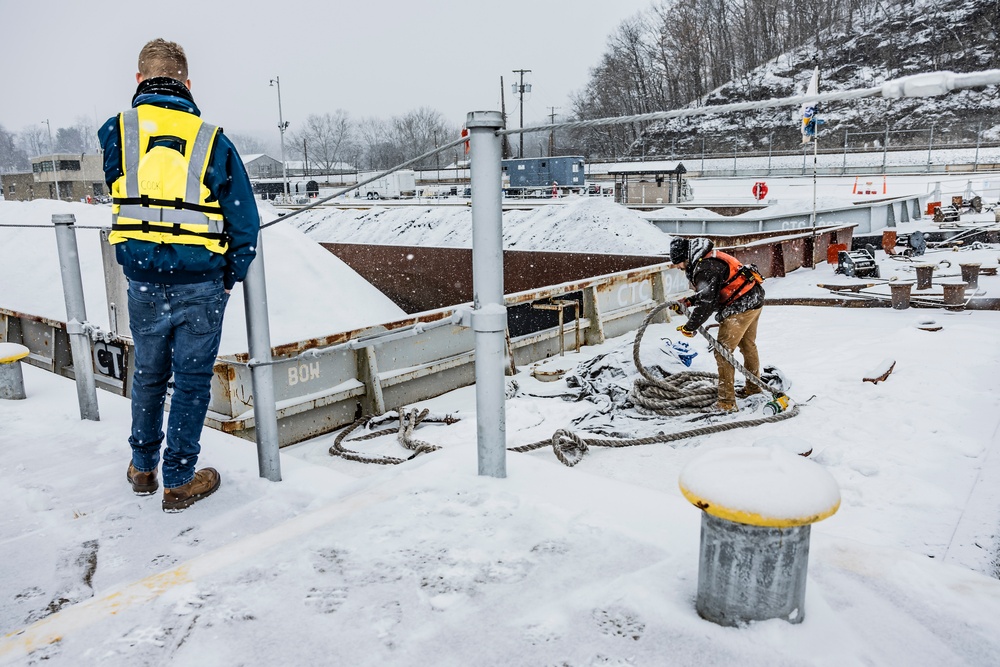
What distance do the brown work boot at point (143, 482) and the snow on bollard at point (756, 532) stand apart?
2259 mm

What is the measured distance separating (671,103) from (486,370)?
8606 cm

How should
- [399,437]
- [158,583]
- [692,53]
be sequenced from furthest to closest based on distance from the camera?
[692,53] → [399,437] → [158,583]

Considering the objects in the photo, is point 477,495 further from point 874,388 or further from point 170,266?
point 874,388

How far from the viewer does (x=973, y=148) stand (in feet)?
139

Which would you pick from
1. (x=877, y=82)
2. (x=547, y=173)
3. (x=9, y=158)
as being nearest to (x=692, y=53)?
(x=877, y=82)

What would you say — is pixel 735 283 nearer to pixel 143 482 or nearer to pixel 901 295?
pixel 143 482

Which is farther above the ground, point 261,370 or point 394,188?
point 394,188

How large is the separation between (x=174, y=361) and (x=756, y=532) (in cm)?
220

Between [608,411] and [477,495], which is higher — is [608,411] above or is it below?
below

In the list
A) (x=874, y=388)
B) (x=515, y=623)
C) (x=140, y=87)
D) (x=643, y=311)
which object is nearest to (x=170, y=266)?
(x=140, y=87)

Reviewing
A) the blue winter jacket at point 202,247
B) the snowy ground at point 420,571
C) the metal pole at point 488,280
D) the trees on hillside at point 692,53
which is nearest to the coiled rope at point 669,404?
the snowy ground at point 420,571

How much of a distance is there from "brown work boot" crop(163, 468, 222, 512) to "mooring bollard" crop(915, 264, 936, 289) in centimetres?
1146

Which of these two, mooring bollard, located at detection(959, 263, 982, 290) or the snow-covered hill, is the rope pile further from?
the snow-covered hill

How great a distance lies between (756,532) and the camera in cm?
170
